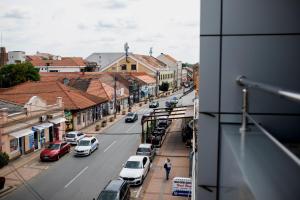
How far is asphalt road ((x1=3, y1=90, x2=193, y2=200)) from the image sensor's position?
59.5 feet

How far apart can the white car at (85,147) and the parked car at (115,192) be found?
9756 millimetres

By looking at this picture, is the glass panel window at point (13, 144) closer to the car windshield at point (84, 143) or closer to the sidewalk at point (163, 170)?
the car windshield at point (84, 143)

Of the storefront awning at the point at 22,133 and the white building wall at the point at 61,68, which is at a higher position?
the white building wall at the point at 61,68

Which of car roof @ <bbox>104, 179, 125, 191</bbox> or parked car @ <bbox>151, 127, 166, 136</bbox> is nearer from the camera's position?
car roof @ <bbox>104, 179, 125, 191</bbox>

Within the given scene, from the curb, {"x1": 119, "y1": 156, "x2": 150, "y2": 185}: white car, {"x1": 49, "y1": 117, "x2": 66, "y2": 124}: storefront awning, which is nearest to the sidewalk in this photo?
{"x1": 119, "y1": 156, "x2": 150, "y2": 185}: white car

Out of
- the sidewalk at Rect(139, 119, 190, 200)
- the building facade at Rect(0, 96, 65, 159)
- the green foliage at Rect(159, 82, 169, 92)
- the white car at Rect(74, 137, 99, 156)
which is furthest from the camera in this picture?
the green foliage at Rect(159, 82, 169, 92)

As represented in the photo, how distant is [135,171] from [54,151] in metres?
7.92

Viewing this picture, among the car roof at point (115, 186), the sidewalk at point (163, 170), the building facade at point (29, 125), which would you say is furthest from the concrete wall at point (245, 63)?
the building facade at point (29, 125)

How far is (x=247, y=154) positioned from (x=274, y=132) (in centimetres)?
131

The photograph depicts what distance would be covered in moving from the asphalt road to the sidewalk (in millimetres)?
2254

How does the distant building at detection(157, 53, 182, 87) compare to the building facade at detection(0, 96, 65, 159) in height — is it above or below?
above

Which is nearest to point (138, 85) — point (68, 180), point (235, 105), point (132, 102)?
point (132, 102)

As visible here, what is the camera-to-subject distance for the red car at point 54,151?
2460cm

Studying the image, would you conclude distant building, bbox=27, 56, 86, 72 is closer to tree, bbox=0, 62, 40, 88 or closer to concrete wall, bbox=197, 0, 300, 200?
tree, bbox=0, 62, 40, 88
